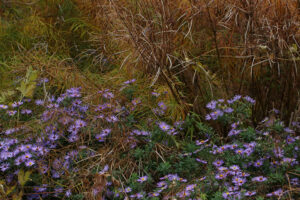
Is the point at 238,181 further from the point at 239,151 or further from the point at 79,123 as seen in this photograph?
the point at 79,123

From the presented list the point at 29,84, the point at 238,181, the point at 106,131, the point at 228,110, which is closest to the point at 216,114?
the point at 228,110

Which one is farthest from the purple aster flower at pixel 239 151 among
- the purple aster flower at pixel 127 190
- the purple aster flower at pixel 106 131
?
the purple aster flower at pixel 106 131

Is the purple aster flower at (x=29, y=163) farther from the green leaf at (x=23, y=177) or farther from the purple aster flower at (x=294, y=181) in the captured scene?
the purple aster flower at (x=294, y=181)

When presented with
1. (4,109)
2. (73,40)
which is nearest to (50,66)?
(4,109)

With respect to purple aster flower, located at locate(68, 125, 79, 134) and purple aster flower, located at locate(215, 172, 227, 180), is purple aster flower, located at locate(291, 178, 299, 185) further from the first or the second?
purple aster flower, located at locate(68, 125, 79, 134)

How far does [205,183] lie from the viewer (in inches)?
93.4

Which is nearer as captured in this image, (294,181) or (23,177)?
(294,181)

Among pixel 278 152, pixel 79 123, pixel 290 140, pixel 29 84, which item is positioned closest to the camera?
pixel 278 152

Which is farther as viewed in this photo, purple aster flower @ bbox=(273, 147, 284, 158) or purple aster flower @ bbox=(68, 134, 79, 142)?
purple aster flower @ bbox=(68, 134, 79, 142)

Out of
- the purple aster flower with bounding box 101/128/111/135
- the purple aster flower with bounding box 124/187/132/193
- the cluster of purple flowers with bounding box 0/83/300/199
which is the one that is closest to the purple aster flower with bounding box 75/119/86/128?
the cluster of purple flowers with bounding box 0/83/300/199

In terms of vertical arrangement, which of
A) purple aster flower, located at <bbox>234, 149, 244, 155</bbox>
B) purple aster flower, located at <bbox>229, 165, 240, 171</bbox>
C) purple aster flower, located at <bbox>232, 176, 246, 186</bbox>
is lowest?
purple aster flower, located at <bbox>232, 176, 246, 186</bbox>

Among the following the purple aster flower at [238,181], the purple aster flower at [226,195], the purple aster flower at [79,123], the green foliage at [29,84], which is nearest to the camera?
the purple aster flower at [226,195]

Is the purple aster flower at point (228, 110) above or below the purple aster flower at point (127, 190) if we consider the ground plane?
above

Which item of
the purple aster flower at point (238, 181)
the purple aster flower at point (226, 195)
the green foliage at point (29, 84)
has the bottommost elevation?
the purple aster flower at point (238, 181)
